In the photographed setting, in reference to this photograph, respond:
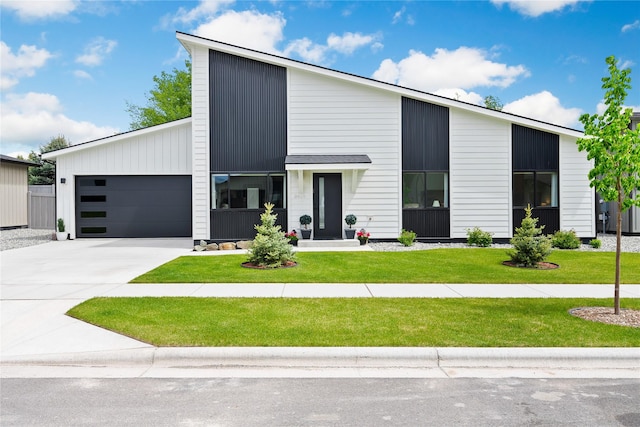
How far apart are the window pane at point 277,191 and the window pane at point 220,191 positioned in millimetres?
1621

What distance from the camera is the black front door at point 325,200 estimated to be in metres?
16.3

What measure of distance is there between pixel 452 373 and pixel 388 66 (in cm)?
4710

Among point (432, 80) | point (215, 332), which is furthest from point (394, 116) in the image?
point (432, 80)

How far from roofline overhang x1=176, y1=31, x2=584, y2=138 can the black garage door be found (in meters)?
5.81

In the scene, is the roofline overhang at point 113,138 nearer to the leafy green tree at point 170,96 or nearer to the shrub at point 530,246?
the shrub at point 530,246

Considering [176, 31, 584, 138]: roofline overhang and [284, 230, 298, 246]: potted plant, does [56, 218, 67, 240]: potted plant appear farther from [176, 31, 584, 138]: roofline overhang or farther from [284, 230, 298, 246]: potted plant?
[284, 230, 298, 246]: potted plant

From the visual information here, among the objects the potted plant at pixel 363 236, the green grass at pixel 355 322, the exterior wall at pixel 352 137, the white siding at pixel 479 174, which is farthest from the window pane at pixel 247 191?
the green grass at pixel 355 322

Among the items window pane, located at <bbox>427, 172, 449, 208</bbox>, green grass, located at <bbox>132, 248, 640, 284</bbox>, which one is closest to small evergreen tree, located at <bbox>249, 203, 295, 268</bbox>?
green grass, located at <bbox>132, 248, 640, 284</bbox>

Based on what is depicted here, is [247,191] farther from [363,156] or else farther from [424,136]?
[424,136]

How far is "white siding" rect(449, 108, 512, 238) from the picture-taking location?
16.4 metres

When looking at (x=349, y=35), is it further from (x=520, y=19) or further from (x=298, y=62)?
(x=298, y=62)

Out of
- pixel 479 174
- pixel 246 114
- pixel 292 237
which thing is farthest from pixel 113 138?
pixel 479 174

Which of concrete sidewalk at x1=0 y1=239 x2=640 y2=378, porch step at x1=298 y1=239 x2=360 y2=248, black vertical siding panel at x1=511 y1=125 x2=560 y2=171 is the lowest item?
concrete sidewalk at x1=0 y1=239 x2=640 y2=378

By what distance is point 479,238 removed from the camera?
614 inches
